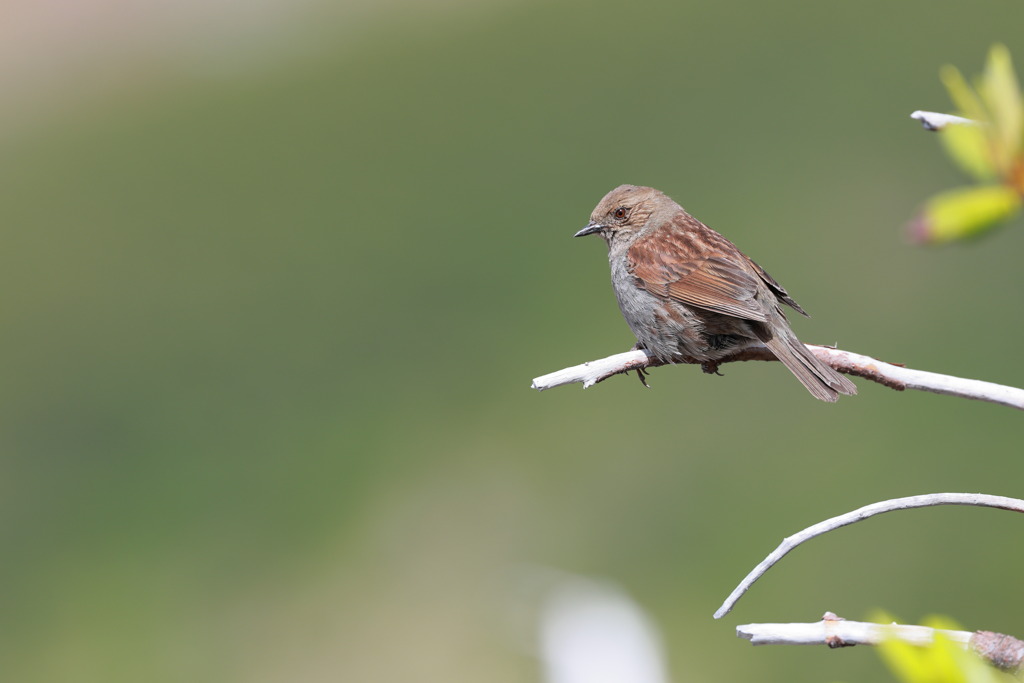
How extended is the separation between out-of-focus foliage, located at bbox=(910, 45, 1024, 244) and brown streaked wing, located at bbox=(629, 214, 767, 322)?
4.31 m

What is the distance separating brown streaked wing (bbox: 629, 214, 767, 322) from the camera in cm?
570

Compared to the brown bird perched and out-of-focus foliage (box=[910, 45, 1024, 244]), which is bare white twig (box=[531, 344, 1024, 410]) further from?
out-of-focus foliage (box=[910, 45, 1024, 244])

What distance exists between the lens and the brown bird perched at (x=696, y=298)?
5.55 m

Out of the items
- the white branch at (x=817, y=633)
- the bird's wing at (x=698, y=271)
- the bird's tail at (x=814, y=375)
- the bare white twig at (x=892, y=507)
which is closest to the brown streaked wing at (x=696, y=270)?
the bird's wing at (x=698, y=271)

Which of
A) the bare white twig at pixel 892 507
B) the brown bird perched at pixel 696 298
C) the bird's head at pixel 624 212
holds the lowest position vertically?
the bare white twig at pixel 892 507

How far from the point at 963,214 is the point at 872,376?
224 centimetres

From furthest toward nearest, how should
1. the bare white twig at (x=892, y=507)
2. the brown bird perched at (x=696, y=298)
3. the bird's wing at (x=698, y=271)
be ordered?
the bird's wing at (x=698, y=271) < the brown bird perched at (x=696, y=298) < the bare white twig at (x=892, y=507)

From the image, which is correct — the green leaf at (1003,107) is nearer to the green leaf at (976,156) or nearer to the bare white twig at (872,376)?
the green leaf at (976,156)

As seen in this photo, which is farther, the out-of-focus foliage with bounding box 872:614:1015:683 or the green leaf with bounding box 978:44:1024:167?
the out-of-focus foliage with bounding box 872:614:1015:683

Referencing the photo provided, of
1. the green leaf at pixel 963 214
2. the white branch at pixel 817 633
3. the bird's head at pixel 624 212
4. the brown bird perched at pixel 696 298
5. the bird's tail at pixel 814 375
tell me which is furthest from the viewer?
the bird's head at pixel 624 212

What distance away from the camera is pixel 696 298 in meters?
5.77

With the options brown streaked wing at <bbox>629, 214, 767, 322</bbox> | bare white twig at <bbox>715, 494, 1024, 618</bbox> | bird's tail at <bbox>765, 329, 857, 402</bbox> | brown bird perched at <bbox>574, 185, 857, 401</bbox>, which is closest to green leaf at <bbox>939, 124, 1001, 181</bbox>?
bare white twig at <bbox>715, 494, 1024, 618</bbox>

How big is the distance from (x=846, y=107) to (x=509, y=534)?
34.6 ft

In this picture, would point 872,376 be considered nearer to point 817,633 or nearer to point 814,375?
point 817,633
